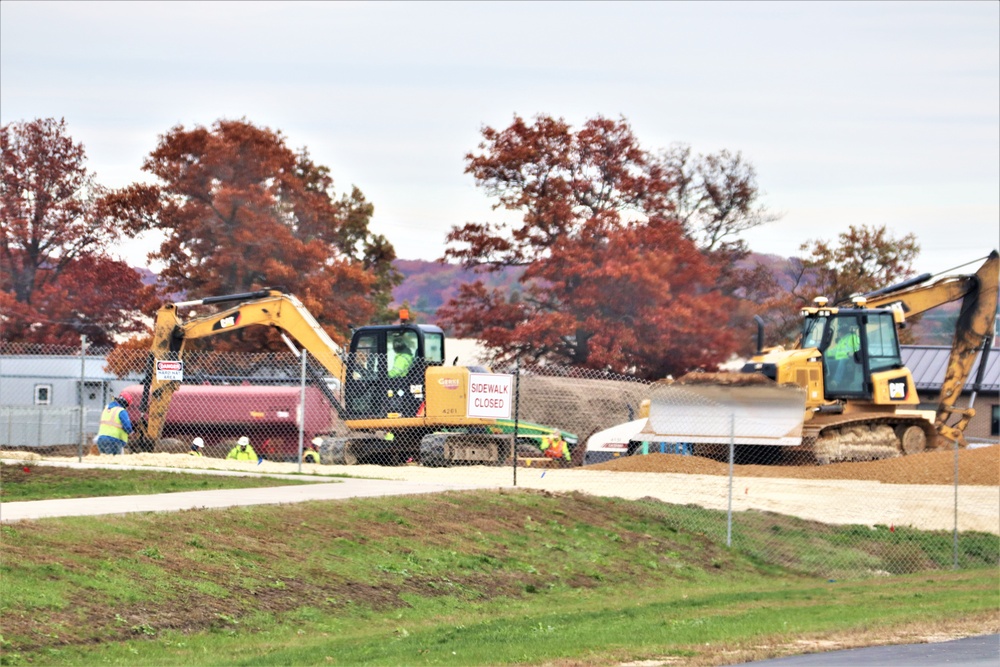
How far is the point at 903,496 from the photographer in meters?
24.1

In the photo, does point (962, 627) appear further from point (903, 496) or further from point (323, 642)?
point (903, 496)

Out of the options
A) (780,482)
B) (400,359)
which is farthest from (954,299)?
(400,359)

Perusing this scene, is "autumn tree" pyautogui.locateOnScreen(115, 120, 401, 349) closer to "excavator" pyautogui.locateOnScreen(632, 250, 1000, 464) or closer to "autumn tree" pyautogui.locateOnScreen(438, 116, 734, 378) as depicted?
"autumn tree" pyautogui.locateOnScreen(438, 116, 734, 378)

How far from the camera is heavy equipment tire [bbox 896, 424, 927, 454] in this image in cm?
3003

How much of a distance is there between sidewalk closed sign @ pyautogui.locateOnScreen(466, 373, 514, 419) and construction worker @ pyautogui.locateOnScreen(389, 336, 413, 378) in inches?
224

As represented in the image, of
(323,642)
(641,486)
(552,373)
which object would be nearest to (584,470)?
(641,486)

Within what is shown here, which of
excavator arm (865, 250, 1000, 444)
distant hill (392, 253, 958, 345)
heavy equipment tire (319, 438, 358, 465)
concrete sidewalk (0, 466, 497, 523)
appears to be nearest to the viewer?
concrete sidewalk (0, 466, 497, 523)

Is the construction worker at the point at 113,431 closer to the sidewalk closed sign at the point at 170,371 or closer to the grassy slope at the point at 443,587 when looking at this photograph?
the sidewalk closed sign at the point at 170,371

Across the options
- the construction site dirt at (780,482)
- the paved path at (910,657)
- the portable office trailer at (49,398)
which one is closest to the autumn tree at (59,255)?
the portable office trailer at (49,398)

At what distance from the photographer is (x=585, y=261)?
3459 centimetres

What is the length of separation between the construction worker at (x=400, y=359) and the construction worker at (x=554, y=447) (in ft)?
11.8

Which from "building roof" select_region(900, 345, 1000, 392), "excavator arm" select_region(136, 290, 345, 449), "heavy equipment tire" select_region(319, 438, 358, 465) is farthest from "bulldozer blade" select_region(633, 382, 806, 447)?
"building roof" select_region(900, 345, 1000, 392)

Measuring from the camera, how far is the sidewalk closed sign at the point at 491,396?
2414cm

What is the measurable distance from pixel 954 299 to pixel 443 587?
70.2 feet
